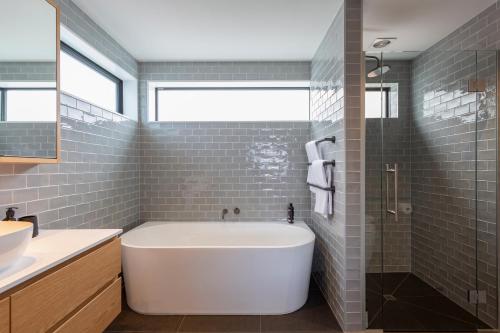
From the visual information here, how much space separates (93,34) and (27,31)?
103 centimetres

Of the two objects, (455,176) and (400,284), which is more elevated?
(455,176)

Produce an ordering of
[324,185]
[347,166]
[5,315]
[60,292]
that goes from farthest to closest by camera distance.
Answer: [324,185]
[347,166]
[60,292]
[5,315]

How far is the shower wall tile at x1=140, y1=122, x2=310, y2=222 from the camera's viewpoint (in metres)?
3.63

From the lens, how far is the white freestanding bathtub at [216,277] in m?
2.55

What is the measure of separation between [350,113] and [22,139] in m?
2.27

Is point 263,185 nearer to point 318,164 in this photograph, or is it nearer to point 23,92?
point 318,164

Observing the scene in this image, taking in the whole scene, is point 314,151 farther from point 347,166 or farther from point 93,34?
point 93,34

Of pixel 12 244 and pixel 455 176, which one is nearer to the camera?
pixel 12 244

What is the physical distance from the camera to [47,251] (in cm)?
145

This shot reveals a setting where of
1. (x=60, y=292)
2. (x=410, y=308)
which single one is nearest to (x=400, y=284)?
(x=410, y=308)

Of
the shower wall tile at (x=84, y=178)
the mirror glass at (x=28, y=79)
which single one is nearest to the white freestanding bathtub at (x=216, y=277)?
the shower wall tile at (x=84, y=178)

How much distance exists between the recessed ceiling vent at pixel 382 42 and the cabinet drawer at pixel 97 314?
3234mm

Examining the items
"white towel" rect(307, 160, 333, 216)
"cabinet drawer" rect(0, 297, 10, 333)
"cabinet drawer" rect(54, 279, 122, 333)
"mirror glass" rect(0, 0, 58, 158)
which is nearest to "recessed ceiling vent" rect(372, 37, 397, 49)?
"white towel" rect(307, 160, 333, 216)

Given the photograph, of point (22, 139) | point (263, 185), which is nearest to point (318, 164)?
point (263, 185)
